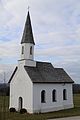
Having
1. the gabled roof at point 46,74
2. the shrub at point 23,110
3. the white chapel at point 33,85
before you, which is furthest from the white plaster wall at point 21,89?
the gabled roof at point 46,74

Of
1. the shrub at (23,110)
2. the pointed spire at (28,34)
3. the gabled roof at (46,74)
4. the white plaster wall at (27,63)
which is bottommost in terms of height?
the shrub at (23,110)

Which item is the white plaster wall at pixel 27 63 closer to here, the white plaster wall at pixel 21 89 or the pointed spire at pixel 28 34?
the white plaster wall at pixel 21 89

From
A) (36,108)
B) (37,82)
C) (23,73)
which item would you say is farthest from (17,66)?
(36,108)

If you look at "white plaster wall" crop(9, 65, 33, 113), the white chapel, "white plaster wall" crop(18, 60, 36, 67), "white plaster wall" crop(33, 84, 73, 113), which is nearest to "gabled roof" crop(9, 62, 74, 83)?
the white chapel

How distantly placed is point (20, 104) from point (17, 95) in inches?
54.3

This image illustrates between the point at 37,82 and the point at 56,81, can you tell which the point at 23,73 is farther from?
the point at 56,81

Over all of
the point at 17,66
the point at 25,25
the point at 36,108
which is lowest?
the point at 36,108

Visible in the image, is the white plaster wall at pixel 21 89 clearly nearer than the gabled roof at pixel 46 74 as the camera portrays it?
Yes

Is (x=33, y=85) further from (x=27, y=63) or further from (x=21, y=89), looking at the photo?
(x=27, y=63)

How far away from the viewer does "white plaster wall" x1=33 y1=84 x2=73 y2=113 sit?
36625mm

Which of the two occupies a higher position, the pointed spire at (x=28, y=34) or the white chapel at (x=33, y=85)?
the pointed spire at (x=28, y=34)

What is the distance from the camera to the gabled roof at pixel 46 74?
37500 mm

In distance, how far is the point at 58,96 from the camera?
40688 mm

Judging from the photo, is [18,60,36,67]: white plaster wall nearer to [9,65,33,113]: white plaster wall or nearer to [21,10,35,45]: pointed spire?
[9,65,33,113]: white plaster wall
